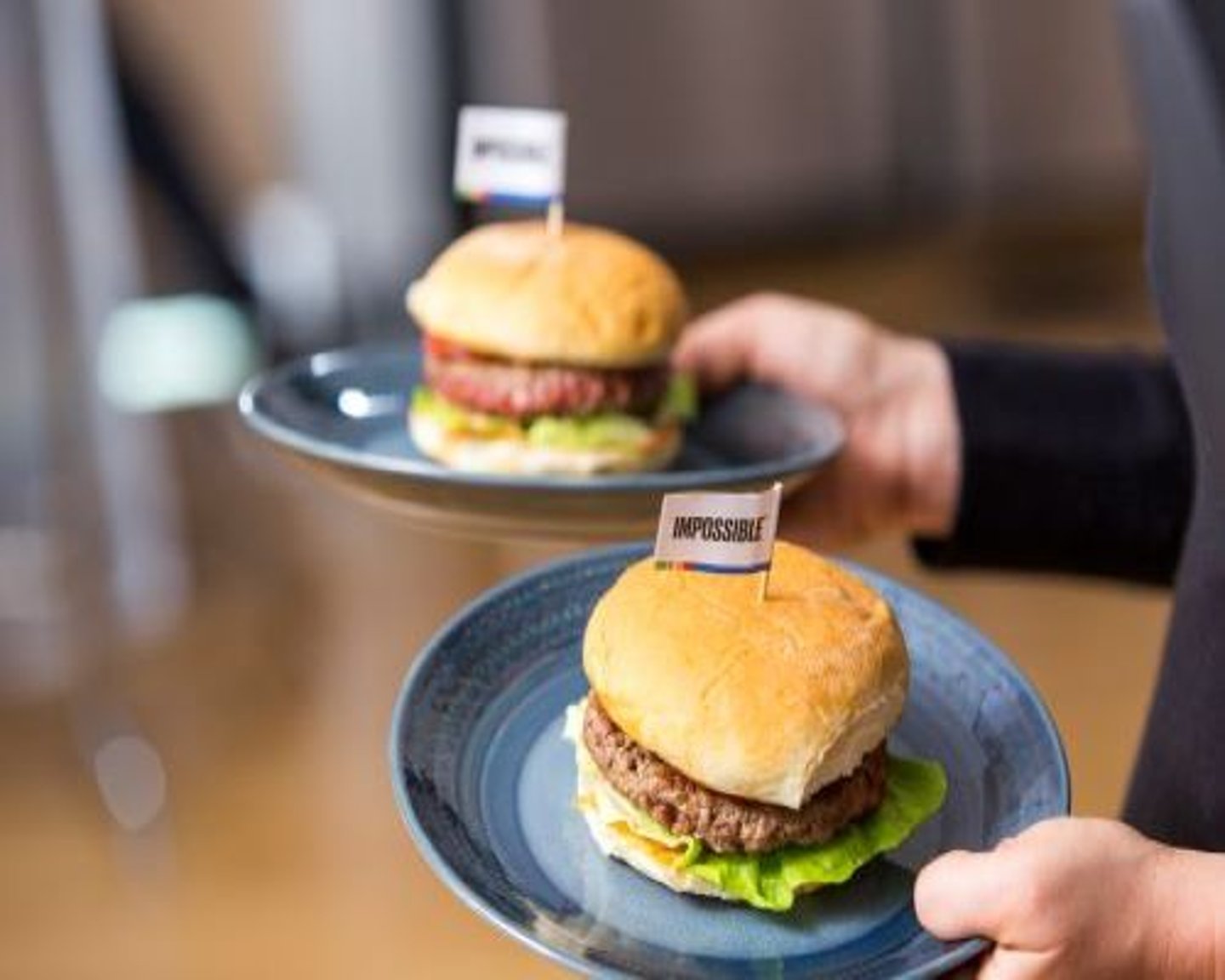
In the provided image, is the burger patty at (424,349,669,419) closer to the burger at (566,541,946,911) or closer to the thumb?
the burger at (566,541,946,911)

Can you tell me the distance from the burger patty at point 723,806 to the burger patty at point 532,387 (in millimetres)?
603

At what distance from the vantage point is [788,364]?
1.67 m

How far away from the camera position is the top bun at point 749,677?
3.07 ft

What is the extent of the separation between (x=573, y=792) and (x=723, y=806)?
0.37ft

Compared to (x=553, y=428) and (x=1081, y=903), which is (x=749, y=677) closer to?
(x=1081, y=903)

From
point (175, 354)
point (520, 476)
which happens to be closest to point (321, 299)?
point (175, 354)

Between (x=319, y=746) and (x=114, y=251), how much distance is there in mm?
1459

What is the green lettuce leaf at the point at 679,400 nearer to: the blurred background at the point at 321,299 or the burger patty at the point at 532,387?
the burger patty at the point at 532,387

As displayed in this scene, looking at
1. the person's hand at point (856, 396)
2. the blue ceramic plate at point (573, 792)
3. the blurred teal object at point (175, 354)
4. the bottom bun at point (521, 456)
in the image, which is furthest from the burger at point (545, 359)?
the blurred teal object at point (175, 354)

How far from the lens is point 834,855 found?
3.16 ft

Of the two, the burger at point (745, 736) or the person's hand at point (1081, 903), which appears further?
the burger at point (745, 736)

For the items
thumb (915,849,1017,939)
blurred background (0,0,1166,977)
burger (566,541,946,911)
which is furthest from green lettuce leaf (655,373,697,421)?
thumb (915,849,1017,939)

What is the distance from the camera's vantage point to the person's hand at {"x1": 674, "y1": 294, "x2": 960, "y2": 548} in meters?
1.55

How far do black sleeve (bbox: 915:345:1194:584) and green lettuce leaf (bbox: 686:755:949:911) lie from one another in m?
0.50
